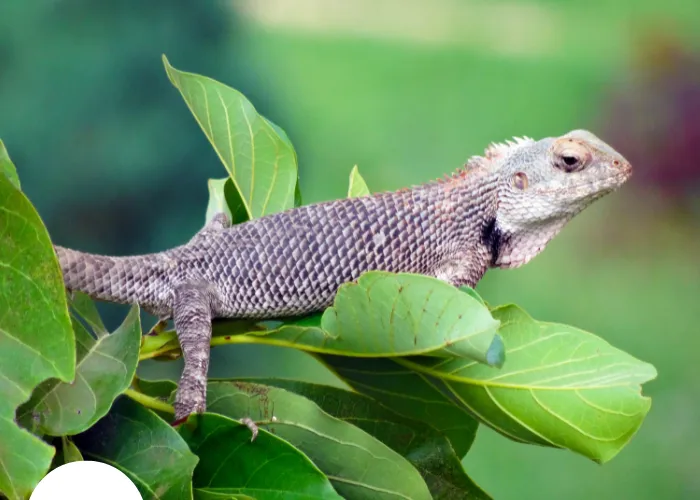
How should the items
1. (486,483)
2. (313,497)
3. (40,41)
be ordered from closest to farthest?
(313,497) < (40,41) < (486,483)

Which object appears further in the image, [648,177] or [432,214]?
[648,177]

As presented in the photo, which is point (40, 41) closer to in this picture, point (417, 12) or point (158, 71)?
point (158, 71)

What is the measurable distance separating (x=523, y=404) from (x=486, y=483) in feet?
5.29

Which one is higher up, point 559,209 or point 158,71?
point 559,209

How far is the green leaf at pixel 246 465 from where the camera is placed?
565 millimetres

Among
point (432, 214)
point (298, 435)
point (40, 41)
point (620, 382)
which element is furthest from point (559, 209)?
point (40, 41)

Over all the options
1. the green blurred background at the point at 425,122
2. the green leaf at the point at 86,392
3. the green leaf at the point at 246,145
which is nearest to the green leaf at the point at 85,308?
the green leaf at the point at 86,392

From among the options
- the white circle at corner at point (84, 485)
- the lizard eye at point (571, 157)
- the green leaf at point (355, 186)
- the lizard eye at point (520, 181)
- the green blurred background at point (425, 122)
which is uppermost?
the lizard eye at point (571, 157)

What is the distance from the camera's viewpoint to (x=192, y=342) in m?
0.74

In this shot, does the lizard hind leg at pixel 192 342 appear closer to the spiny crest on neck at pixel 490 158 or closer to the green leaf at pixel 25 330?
the green leaf at pixel 25 330

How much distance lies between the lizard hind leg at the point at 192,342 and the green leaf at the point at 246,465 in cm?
5

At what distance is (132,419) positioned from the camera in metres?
0.60

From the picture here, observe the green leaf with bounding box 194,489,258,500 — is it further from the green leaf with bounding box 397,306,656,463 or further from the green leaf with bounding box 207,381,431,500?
the green leaf with bounding box 397,306,656,463

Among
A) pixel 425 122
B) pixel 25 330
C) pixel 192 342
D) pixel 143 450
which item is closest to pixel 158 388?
pixel 192 342
